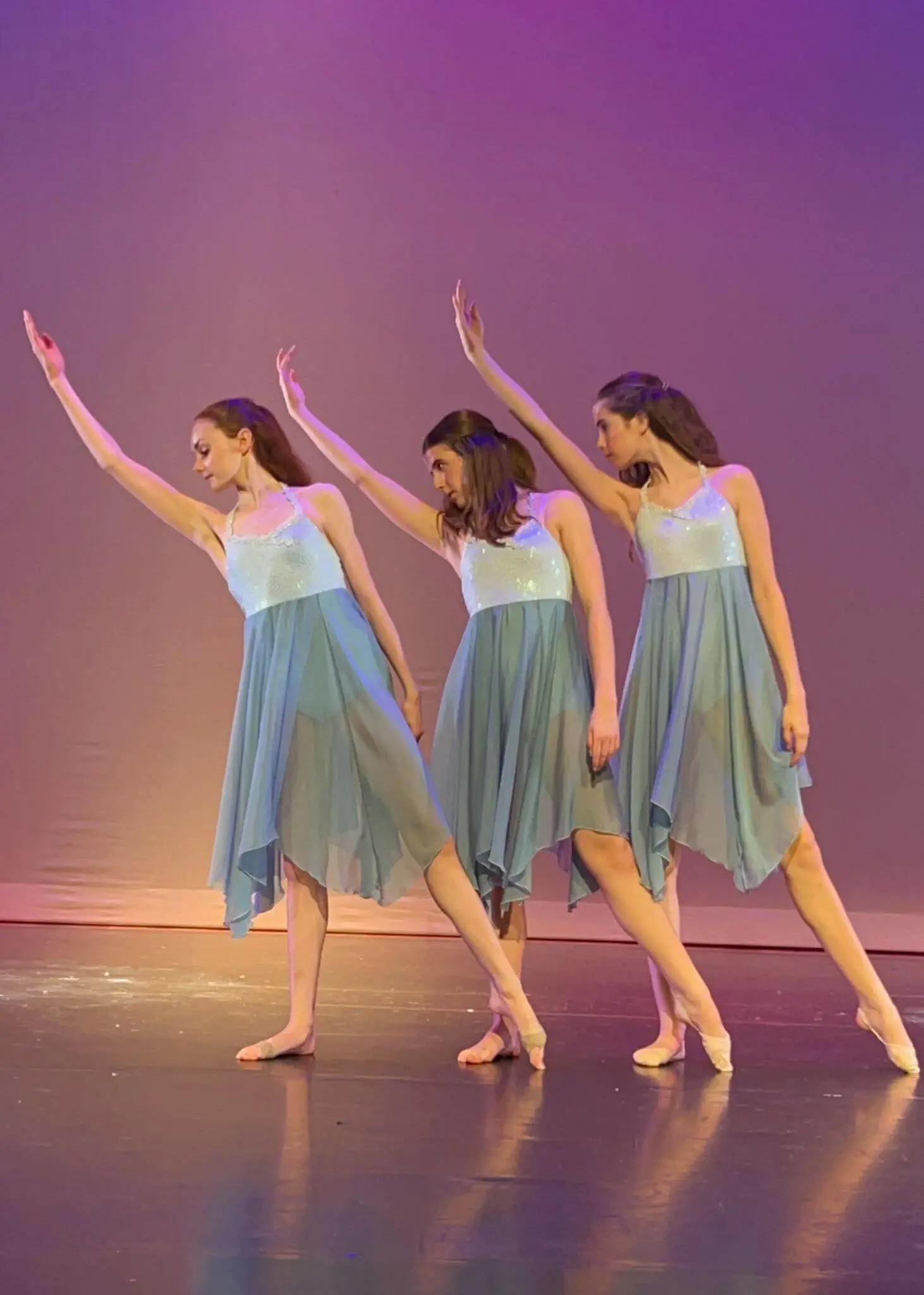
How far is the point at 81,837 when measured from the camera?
480 cm

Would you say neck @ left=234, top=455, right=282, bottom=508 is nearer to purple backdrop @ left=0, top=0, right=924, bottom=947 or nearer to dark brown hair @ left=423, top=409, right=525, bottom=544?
dark brown hair @ left=423, top=409, right=525, bottom=544

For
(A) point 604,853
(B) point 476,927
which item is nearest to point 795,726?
(A) point 604,853

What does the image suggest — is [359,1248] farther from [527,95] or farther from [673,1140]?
[527,95]

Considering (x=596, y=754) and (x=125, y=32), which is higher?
(x=125, y=32)

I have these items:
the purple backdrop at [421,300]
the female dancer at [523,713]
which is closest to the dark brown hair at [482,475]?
the female dancer at [523,713]

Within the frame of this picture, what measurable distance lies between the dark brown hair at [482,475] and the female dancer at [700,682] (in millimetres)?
95

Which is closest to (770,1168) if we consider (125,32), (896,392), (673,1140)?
(673,1140)

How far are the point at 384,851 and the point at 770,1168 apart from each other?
0.99 m

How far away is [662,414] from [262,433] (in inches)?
30.3

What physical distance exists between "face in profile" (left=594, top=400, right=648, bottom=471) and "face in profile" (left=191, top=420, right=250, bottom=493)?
0.69 m

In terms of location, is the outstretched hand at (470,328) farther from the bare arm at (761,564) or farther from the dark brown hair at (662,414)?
the bare arm at (761,564)

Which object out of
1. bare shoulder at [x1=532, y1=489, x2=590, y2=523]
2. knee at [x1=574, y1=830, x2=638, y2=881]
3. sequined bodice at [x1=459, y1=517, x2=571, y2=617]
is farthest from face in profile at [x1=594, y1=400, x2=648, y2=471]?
knee at [x1=574, y1=830, x2=638, y2=881]

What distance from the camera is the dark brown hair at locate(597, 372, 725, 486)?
2945 mm

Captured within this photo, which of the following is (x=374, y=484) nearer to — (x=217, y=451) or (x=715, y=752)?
(x=217, y=451)
